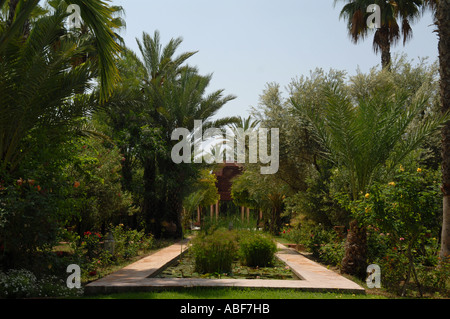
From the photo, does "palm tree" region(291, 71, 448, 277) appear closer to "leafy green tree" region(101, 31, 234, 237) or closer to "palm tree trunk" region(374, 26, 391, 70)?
"leafy green tree" region(101, 31, 234, 237)

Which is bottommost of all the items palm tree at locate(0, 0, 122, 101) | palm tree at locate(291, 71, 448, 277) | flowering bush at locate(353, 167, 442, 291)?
flowering bush at locate(353, 167, 442, 291)

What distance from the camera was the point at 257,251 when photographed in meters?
9.36

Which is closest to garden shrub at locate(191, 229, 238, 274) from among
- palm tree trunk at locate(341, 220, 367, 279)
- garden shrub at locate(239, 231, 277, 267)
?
garden shrub at locate(239, 231, 277, 267)

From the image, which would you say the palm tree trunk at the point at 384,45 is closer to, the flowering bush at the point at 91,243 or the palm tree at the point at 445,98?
the palm tree at the point at 445,98

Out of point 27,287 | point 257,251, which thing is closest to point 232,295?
point 27,287

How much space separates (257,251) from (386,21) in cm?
1356

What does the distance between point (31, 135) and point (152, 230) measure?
9308 mm

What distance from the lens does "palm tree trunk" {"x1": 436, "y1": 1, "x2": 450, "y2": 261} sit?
7.97 meters

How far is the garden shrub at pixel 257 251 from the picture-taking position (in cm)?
932

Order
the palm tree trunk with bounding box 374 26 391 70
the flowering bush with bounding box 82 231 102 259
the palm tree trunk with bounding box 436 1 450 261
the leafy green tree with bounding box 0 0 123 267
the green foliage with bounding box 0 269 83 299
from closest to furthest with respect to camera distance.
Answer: the green foliage with bounding box 0 269 83 299 → the leafy green tree with bounding box 0 0 123 267 → the palm tree trunk with bounding box 436 1 450 261 → the flowering bush with bounding box 82 231 102 259 → the palm tree trunk with bounding box 374 26 391 70

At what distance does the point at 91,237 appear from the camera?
932 cm

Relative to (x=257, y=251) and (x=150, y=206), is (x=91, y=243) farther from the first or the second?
(x=150, y=206)

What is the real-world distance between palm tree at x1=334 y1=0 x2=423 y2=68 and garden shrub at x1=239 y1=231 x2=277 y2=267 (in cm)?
1198
